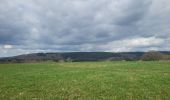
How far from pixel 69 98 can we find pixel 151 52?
130504mm

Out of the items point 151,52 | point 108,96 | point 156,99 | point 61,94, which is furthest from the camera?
point 151,52

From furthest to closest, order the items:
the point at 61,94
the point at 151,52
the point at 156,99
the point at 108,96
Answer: the point at 151,52 → the point at 61,94 → the point at 108,96 → the point at 156,99

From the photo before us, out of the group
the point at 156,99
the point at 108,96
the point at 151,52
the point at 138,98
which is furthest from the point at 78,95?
the point at 151,52

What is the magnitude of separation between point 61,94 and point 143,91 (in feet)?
20.3

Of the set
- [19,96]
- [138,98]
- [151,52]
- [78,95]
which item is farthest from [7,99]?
[151,52]

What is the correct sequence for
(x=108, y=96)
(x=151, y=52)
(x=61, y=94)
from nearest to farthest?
(x=108, y=96) → (x=61, y=94) → (x=151, y=52)

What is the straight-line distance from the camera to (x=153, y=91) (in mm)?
16047

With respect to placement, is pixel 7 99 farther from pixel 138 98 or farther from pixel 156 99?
pixel 156 99

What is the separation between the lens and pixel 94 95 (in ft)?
49.4

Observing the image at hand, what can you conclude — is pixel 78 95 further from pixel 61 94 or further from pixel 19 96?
pixel 19 96

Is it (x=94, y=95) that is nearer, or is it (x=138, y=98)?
(x=138, y=98)

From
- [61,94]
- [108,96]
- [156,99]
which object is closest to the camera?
[156,99]

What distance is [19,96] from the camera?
15258 millimetres

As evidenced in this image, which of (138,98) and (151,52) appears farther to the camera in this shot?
(151,52)
